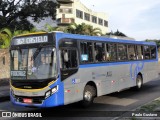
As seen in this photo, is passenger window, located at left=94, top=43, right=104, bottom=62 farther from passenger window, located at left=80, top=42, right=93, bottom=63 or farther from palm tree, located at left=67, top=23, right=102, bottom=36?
palm tree, located at left=67, top=23, right=102, bottom=36

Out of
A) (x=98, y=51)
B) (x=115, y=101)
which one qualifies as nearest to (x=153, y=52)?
(x=115, y=101)

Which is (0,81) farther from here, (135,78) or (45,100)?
(45,100)

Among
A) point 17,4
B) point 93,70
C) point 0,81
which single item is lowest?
point 0,81

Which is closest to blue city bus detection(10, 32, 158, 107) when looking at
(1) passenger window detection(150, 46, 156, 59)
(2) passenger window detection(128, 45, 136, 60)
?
(2) passenger window detection(128, 45, 136, 60)

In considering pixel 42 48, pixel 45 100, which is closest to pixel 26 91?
pixel 45 100

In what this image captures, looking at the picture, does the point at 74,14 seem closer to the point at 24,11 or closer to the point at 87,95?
the point at 24,11

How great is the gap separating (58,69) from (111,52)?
14.3 ft

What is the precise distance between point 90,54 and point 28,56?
278 centimetres

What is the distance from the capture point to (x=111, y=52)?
1398 cm

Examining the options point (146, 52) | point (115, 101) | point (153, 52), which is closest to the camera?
point (115, 101)

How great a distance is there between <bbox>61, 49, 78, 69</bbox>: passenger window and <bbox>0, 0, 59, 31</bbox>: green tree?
27775mm

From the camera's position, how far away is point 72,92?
10.9 meters

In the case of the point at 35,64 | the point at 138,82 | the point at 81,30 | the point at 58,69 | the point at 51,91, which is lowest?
the point at 138,82

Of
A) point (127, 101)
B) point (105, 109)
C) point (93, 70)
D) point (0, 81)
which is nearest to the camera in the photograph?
point (105, 109)
